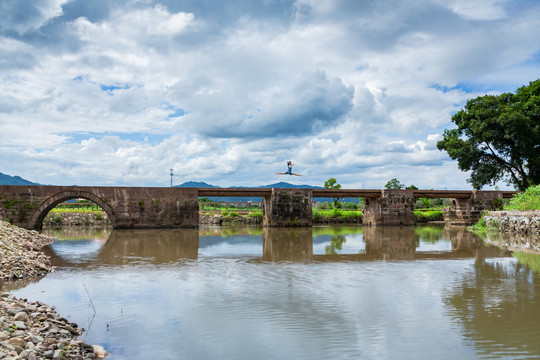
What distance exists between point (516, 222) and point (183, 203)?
16.3 metres

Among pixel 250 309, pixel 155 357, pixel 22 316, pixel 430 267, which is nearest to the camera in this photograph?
pixel 155 357

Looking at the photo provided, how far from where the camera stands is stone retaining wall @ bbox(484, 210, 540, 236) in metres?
18.1

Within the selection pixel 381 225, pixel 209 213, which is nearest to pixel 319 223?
pixel 381 225

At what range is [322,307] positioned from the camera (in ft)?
20.1

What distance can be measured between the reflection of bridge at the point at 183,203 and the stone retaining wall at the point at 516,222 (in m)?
5.69

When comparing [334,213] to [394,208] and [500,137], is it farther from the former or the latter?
[500,137]

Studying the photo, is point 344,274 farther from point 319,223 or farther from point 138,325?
point 319,223

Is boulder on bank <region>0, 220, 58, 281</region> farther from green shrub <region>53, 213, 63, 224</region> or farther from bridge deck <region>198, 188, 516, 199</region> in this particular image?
A: green shrub <region>53, 213, 63, 224</region>

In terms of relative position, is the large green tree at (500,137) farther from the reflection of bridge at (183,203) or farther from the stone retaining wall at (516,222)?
the stone retaining wall at (516,222)

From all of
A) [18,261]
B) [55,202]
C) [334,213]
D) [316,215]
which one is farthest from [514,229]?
[55,202]

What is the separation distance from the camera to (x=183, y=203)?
23.6m

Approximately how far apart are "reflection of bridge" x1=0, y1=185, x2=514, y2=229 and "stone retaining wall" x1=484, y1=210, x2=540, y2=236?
569 centimetres

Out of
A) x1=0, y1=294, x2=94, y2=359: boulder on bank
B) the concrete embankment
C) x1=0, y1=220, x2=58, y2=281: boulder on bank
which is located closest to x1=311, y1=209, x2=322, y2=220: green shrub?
the concrete embankment

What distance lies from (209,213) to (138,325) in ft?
82.1
